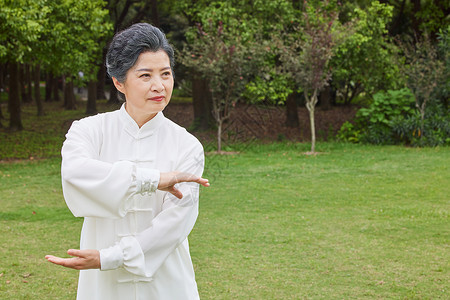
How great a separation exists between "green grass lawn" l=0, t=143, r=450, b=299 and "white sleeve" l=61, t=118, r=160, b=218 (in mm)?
3669

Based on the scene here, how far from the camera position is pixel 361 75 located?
20219 millimetres

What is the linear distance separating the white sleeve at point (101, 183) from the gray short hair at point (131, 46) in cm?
42

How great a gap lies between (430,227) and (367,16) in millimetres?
13375

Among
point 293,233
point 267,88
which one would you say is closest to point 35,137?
point 267,88

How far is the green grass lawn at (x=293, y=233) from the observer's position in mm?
5887

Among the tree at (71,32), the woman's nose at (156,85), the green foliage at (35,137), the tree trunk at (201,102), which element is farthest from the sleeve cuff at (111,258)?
the tree trunk at (201,102)

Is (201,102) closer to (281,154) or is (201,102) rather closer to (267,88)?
(267,88)

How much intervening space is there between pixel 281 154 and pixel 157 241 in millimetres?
14438

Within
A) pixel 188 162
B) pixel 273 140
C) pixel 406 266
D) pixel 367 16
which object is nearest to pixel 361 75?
pixel 367 16

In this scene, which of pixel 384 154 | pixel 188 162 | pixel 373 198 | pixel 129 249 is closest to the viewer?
pixel 129 249

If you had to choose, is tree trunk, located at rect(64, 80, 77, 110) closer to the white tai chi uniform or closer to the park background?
the park background

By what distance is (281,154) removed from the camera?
652 inches

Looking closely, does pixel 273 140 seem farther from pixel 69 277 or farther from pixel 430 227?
pixel 69 277

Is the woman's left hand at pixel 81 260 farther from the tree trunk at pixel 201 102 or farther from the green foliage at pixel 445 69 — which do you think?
the tree trunk at pixel 201 102
